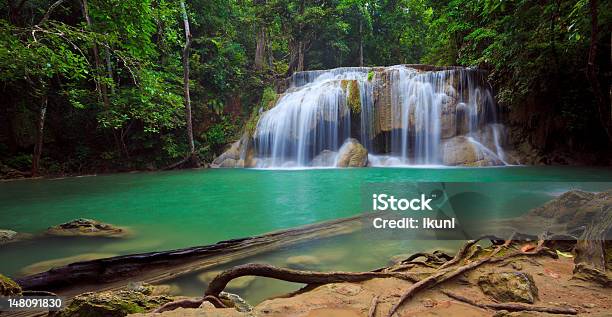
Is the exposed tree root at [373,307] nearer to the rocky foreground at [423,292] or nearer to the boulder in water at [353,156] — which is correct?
the rocky foreground at [423,292]

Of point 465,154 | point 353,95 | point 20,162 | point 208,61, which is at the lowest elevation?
point 20,162

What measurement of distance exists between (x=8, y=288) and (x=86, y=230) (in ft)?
9.33

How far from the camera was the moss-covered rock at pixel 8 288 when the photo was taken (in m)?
2.12

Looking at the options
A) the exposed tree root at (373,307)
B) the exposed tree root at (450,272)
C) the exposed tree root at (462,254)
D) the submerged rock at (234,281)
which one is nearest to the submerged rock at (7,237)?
the submerged rock at (234,281)

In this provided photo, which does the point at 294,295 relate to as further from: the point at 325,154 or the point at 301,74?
the point at 301,74

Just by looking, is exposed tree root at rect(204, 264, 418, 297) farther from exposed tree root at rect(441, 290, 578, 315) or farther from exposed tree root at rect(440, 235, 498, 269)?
exposed tree root at rect(440, 235, 498, 269)

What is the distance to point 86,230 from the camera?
4.71m

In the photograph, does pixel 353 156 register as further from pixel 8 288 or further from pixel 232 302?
pixel 8 288

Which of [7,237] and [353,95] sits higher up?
[353,95]

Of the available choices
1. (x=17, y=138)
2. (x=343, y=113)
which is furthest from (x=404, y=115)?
(x=17, y=138)

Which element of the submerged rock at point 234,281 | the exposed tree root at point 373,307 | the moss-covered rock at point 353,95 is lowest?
the submerged rock at point 234,281

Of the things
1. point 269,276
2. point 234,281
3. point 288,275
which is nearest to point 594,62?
point 288,275

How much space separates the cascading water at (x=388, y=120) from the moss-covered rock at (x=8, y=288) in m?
13.2

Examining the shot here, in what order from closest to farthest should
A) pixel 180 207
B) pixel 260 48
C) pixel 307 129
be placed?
pixel 180 207
pixel 307 129
pixel 260 48
